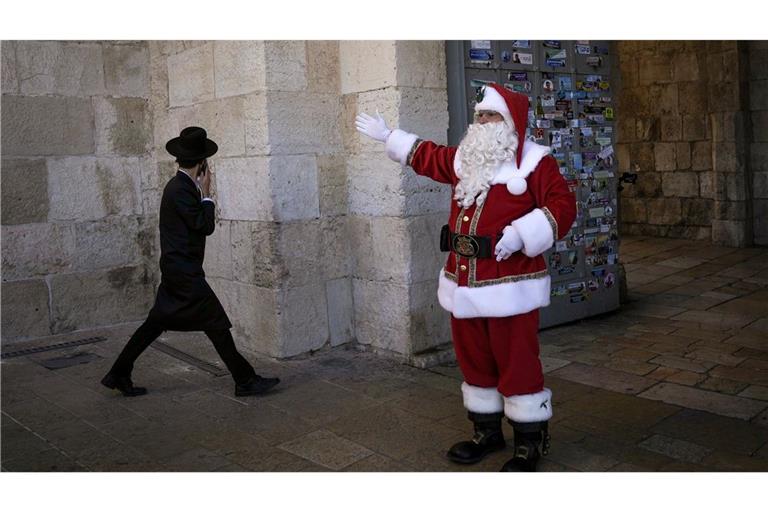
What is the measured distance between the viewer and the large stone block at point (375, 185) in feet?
16.0

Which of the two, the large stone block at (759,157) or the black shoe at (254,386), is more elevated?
the large stone block at (759,157)

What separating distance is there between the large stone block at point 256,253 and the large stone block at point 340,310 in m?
0.42

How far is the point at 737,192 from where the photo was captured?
32.1 feet

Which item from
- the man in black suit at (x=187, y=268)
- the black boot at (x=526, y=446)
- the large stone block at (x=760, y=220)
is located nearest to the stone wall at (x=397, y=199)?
the man in black suit at (x=187, y=268)

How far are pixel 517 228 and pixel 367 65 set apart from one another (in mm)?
2248

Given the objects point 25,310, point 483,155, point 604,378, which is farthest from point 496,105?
point 25,310

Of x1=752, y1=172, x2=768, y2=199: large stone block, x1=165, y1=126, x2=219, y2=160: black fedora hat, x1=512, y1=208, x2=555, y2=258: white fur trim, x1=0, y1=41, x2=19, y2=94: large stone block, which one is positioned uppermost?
x1=0, y1=41, x2=19, y2=94: large stone block

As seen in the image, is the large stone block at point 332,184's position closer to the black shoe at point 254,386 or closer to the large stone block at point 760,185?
the black shoe at point 254,386

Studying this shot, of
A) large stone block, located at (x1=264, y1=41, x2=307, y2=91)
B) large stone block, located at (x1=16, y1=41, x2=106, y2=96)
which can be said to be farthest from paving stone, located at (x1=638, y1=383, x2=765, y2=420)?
large stone block, located at (x1=16, y1=41, x2=106, y2=96)

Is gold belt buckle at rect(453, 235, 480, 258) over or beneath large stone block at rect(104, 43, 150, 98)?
beneath

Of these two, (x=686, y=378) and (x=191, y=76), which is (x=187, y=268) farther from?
(x=686, y=378)

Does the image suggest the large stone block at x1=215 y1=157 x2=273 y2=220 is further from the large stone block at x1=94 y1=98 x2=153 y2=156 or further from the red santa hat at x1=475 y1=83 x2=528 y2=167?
the red santa hat at x1=475 y1=83 x2=528 y2=167

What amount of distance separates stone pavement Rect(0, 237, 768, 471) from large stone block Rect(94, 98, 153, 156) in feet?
4.60

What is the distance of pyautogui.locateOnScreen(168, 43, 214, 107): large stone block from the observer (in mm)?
5340
